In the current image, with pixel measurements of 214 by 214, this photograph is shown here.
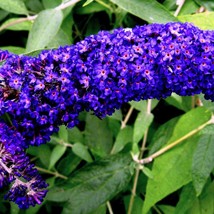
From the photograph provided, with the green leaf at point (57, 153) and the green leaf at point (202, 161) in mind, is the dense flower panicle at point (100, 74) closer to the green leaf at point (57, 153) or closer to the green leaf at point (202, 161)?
the green leaf at point (202, 161)

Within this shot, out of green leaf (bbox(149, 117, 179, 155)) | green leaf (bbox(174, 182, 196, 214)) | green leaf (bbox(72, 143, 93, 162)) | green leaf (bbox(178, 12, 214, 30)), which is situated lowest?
green leaf (bbox(72, 143, 93, 162))

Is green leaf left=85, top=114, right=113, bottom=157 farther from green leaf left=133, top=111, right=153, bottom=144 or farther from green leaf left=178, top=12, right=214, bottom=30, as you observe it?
green leaf left=178, top=12, right=214, bottom=30

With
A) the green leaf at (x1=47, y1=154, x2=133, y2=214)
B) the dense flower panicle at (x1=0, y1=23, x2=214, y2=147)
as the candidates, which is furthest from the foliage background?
the dense flower panicle at (x1=0, y1=23, x2=214, y2=147)

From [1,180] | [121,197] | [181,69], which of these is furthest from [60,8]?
[121,197]

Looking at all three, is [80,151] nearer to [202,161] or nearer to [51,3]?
[202,161]

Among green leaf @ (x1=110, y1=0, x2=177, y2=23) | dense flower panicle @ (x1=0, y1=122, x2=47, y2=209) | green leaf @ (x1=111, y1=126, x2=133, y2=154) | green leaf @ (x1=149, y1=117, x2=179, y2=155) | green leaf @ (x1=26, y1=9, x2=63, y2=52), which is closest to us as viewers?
dense flower panicle @ (x1=0, y1=122, x2=47, y2=209)

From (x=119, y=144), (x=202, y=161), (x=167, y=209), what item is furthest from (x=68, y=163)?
Result: (x=202, y=161)

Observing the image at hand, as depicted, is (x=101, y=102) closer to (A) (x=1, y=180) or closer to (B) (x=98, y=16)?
(A) (x=1, y=180)
